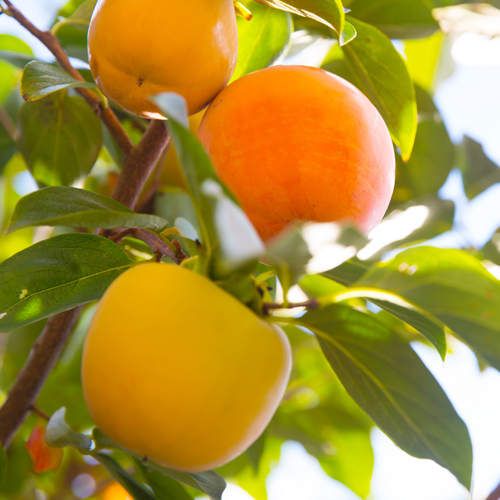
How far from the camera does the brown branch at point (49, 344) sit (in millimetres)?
666

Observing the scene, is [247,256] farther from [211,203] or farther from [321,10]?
[321,10]

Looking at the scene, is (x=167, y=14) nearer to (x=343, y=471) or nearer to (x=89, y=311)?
(x=89, y=311)

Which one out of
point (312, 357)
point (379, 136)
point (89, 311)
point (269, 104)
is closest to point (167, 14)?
point (269, 104)

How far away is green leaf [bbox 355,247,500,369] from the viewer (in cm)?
43

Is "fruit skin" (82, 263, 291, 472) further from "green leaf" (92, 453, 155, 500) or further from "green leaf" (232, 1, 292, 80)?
"green leaf" (232, 1, 292, 80)

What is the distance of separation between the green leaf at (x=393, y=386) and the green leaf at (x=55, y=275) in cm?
20

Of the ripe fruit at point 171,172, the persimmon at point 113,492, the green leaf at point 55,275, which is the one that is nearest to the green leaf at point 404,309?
the green leaf at point 55,275

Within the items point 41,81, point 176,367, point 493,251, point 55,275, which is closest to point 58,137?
point 41,81

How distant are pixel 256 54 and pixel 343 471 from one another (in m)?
0.76

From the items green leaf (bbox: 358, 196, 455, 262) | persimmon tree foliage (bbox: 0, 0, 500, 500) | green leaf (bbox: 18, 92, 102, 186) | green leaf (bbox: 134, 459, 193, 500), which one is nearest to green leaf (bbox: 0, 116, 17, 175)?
persimmon tree foliage (bbox: 0, 0, 500, 500)

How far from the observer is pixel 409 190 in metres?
0.86

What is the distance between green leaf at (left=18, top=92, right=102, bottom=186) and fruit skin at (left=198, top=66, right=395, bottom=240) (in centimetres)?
39

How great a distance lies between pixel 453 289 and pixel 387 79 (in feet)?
1.21

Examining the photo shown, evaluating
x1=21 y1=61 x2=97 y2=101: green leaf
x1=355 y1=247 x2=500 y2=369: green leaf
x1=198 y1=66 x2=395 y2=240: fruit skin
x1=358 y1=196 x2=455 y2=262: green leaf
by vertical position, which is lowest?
x1=355 y1=247 x2=500 y2=369: green leaf
